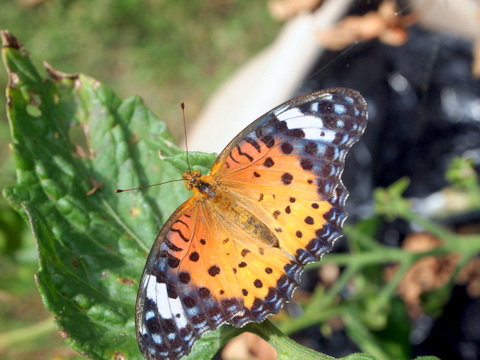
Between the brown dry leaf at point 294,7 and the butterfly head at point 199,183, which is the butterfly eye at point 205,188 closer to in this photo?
the butterfly head at point 199,183

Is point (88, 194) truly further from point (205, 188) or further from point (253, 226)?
point (253, 226)

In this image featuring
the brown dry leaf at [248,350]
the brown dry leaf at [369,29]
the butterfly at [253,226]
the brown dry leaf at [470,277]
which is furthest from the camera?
the brown dry leaf at [470,277]

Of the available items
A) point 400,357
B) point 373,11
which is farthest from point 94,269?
point 373,11

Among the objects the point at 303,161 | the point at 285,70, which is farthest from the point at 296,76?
the point at 303,161

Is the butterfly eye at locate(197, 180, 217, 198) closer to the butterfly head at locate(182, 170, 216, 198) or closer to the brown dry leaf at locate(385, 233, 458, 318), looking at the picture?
the butterfly head at locate(182, 170, 216, 198)

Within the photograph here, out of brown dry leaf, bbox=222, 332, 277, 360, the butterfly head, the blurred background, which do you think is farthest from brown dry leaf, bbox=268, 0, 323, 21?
brown dry leaf, bbox=222, 332, 277, 360

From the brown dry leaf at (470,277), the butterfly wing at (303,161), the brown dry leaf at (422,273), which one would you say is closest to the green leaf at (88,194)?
the butterfly wing at (303,161)

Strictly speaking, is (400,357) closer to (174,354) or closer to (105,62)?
(174,354)
